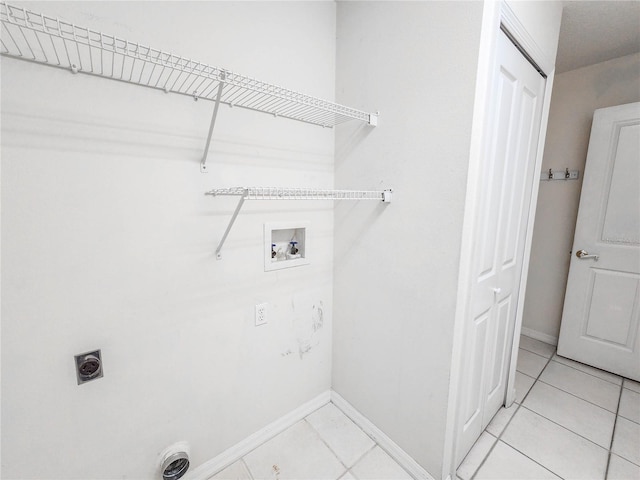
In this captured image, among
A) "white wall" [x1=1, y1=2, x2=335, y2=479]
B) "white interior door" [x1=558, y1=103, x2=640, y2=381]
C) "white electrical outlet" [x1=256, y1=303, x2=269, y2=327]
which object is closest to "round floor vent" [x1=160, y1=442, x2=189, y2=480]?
"white wall" [x1=1, y1=2, x2=335, y2=479]

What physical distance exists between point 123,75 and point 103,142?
24cm

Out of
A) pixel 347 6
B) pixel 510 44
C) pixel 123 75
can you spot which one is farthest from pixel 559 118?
pixel 123 75

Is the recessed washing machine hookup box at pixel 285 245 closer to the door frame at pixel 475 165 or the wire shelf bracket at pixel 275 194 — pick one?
the wire shelf bracket at pixel 275 194

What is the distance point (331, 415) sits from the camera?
1.69 meters

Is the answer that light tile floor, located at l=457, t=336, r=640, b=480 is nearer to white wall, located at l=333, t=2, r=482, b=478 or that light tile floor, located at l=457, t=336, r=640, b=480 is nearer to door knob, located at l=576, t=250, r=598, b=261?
white wall, located at l=333, t=2, r=482, b=478

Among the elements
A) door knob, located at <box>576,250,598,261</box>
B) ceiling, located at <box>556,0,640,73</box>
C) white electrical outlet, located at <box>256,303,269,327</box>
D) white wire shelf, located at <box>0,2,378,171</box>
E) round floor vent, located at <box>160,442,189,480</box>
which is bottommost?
round floor vent, located at <box>160,442,189,480</box>

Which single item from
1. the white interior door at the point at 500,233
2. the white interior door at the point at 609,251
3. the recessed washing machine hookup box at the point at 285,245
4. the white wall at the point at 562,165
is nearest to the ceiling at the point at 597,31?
the white wall at the point at 562,165

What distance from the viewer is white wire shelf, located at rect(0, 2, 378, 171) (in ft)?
2.25

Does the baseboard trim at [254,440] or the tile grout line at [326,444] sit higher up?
the baseboard trim at [254,440]

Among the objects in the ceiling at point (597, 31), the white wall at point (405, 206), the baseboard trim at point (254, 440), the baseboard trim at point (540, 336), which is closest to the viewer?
the white wall at point (405, 206)

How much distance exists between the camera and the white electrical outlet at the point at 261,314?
1375 mm

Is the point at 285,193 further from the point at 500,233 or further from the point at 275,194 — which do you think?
the point at 500,233

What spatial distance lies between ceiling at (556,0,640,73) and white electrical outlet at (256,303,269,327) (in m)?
2.35

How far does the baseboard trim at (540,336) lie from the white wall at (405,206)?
6.99 ft
